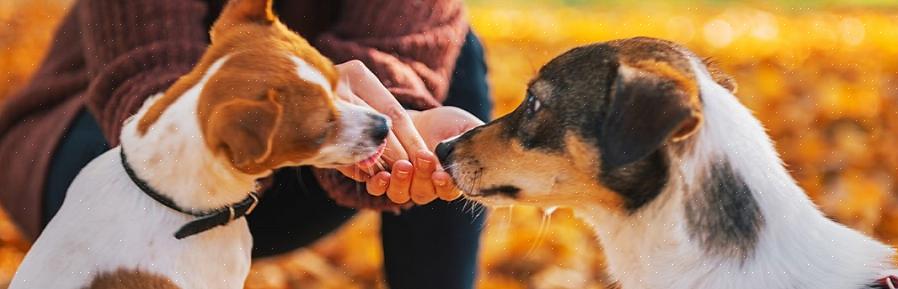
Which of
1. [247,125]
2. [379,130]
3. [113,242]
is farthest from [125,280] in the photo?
[379,130]

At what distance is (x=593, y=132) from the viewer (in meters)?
1.39

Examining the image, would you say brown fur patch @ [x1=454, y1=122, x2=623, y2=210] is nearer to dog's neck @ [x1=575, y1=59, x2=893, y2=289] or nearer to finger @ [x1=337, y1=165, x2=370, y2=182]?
dog's neck @ [x1=575, y1=59, x2=893, y2=289]

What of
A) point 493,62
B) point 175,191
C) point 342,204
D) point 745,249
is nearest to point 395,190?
point 342,204

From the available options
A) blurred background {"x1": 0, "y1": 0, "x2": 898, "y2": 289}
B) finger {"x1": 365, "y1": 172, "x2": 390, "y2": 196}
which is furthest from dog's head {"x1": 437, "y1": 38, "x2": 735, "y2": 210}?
blurred background {"x1": 0, "y1": 0, "x2": 898, "y2": 289}

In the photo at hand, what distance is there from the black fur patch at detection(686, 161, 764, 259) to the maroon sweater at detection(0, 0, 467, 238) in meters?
0.61

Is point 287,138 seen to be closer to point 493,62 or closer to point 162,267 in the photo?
point 162,267

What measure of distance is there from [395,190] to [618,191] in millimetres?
428

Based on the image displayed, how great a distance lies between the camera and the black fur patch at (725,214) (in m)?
1.34

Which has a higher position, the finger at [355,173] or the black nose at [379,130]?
the black nose at [379,130]

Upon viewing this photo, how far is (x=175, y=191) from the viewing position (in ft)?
5.09

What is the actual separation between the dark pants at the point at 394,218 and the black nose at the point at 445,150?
38 centimetres

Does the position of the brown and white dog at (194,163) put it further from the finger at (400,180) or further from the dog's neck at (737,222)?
the dog's neck at (737,222)

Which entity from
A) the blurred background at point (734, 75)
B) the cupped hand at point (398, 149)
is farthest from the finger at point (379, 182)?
the blurred background at point (734, 75)

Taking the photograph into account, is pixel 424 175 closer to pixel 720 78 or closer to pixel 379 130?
pixel 379 130
